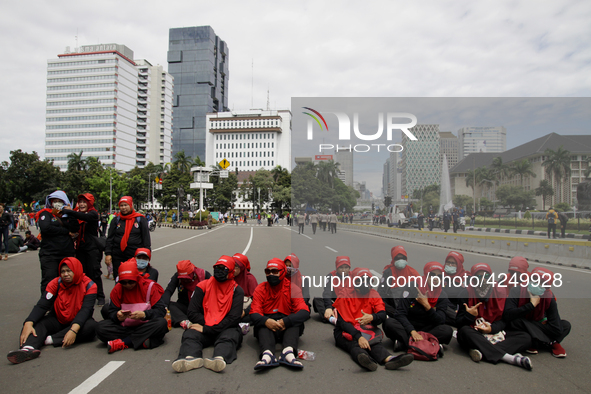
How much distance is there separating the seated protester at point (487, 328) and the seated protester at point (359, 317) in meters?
0.94

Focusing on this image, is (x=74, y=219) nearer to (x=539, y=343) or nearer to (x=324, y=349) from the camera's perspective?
(x=324, y=349)

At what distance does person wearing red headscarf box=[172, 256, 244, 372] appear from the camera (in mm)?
4059

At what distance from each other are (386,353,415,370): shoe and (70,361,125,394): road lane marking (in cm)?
274

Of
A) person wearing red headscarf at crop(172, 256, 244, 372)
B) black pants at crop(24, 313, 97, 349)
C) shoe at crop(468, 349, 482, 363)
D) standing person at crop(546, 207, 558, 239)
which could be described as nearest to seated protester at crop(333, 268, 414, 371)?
shoe at crop(468, 349, 482, 363)

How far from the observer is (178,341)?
15.8ft

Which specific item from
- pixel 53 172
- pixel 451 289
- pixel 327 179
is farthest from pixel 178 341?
pixel 53 172

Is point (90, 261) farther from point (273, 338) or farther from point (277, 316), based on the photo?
point (273, 338)

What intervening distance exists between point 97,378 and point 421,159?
6.26 metres

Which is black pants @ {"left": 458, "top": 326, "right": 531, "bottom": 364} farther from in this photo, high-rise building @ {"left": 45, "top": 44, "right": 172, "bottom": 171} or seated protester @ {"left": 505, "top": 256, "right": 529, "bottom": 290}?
high-rise building @ {"left": 45, "top": 44, "right": 172, "bottom": 171}

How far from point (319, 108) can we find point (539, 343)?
4.66 metres

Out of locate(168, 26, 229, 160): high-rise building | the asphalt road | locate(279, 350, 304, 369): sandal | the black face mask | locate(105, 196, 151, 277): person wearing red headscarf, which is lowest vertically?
the asphalt road

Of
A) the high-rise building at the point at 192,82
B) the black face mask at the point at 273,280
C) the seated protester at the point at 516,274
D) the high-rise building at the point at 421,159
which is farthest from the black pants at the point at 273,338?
the high-rise building at the point at 192,82

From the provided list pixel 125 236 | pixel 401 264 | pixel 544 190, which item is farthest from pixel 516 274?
pixel 125 236

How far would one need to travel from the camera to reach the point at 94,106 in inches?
4609
